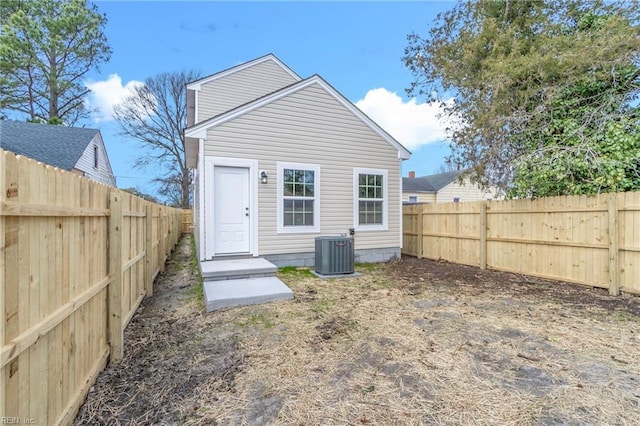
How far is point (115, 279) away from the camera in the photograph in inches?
117

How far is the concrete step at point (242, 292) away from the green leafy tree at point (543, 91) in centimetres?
563

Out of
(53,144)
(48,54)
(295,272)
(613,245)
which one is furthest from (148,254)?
(48,54)

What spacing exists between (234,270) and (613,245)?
6.62m

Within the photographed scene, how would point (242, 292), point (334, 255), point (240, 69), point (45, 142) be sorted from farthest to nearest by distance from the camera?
point (45, 142) → point (240, 69) → point (334, 255) → point (242, 292)

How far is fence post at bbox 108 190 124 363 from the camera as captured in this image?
2.92 m

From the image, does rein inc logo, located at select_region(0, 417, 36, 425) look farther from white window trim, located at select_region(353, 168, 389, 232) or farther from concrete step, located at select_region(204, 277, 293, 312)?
white window trim, located at select_region(353, 168, 389, 232)

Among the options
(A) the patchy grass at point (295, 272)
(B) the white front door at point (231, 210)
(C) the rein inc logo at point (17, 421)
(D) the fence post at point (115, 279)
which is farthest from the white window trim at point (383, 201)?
(C) the rein inc logo at point (17, 421)

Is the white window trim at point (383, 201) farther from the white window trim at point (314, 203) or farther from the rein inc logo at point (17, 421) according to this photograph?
the rein inc logo at point (17, 421)

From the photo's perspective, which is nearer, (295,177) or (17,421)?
(17,421)

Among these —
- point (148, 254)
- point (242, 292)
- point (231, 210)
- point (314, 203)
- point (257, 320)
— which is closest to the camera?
point (257, 320)

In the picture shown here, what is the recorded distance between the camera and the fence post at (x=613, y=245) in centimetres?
513

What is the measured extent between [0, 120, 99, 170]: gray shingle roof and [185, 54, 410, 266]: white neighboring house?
896 centimetres

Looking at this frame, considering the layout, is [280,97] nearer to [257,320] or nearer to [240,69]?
[240,69]

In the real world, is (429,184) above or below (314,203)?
above
